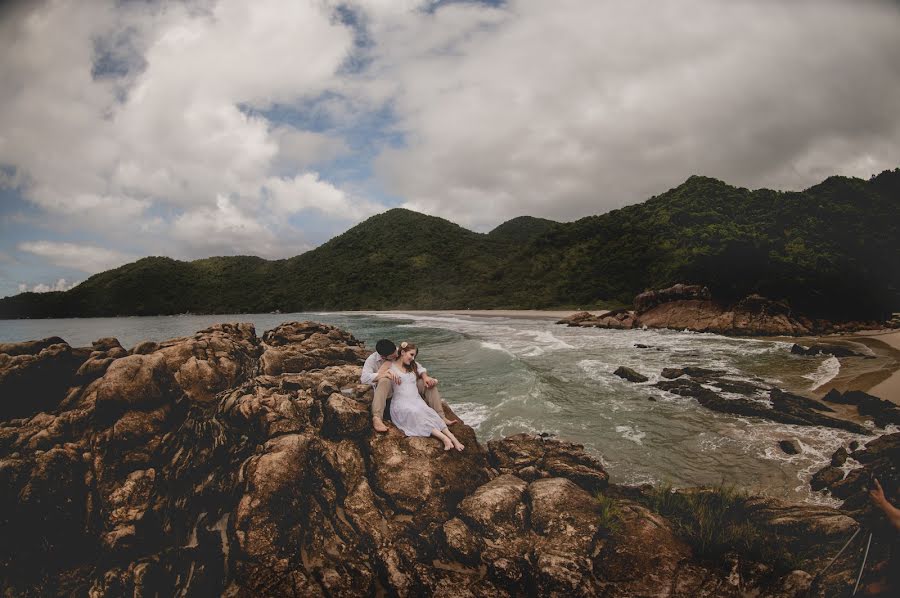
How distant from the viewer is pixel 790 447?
8.50 meters

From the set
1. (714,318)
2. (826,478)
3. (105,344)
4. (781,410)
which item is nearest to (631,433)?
(826,478)

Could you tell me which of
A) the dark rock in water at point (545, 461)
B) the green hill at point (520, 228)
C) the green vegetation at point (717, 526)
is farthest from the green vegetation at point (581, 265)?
the dark rock in water at point (545, 461)

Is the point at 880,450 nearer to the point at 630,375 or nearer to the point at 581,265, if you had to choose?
the point at 630,375

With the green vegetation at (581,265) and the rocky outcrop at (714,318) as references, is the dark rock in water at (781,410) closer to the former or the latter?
the rocky outcrop at (714,318)

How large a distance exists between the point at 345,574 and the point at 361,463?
1.45 meters

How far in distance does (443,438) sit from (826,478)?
772 centimetres

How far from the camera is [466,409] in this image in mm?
12445

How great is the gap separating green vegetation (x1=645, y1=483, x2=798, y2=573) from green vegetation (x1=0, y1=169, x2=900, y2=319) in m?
33.3

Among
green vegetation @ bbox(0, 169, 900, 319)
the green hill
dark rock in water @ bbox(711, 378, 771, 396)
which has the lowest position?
dark rock in water @ bbox(711, 378, 771, 396)

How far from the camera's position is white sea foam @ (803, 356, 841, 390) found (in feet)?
44.8

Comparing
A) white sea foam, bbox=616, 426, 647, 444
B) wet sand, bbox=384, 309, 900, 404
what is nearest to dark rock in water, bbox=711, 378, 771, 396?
wet sand, bbox=384, 309, 900, 404

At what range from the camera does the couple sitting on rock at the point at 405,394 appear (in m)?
5.93

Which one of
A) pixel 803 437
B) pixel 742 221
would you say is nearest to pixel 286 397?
pixel 803 437

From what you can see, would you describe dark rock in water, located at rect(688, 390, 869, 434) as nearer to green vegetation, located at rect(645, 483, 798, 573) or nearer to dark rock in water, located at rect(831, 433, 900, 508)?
dark rock in water, located at rect(831, 433, 900, 508)
